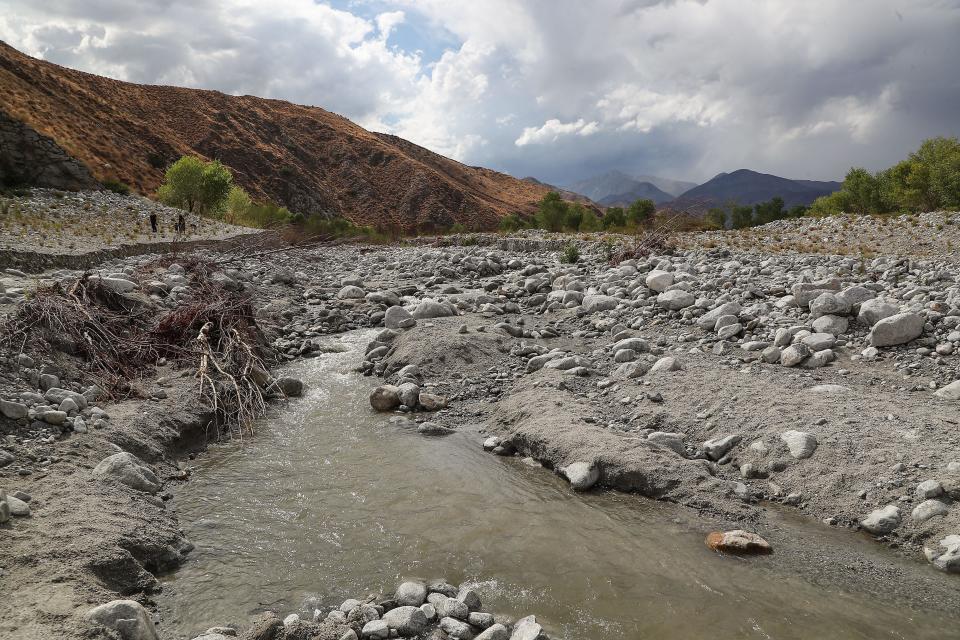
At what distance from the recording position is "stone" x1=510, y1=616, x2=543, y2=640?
11.1ft

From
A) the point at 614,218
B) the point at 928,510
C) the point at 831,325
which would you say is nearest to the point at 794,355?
the point at 831,325

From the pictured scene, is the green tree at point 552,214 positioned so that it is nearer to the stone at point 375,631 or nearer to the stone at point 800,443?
the stone at point 800,443

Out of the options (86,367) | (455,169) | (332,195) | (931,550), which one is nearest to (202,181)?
(86,367)

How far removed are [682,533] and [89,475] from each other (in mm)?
5082

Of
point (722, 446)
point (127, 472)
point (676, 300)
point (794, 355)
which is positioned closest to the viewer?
point (127, 472)

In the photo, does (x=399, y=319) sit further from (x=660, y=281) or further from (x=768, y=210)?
(x=768, y=210)

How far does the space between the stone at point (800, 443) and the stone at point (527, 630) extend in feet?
10.9

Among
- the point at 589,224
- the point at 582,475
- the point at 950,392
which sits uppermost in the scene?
the point at 589,224

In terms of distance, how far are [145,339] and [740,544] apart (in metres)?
8.17

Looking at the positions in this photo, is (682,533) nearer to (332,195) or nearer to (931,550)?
(931,550)

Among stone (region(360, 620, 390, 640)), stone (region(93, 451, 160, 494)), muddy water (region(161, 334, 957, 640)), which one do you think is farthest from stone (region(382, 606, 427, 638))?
stone (region(93, 451, 160, 494))

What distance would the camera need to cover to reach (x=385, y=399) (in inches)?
307

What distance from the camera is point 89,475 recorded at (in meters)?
4.70

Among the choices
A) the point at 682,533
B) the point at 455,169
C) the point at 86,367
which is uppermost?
the point at 455,169
